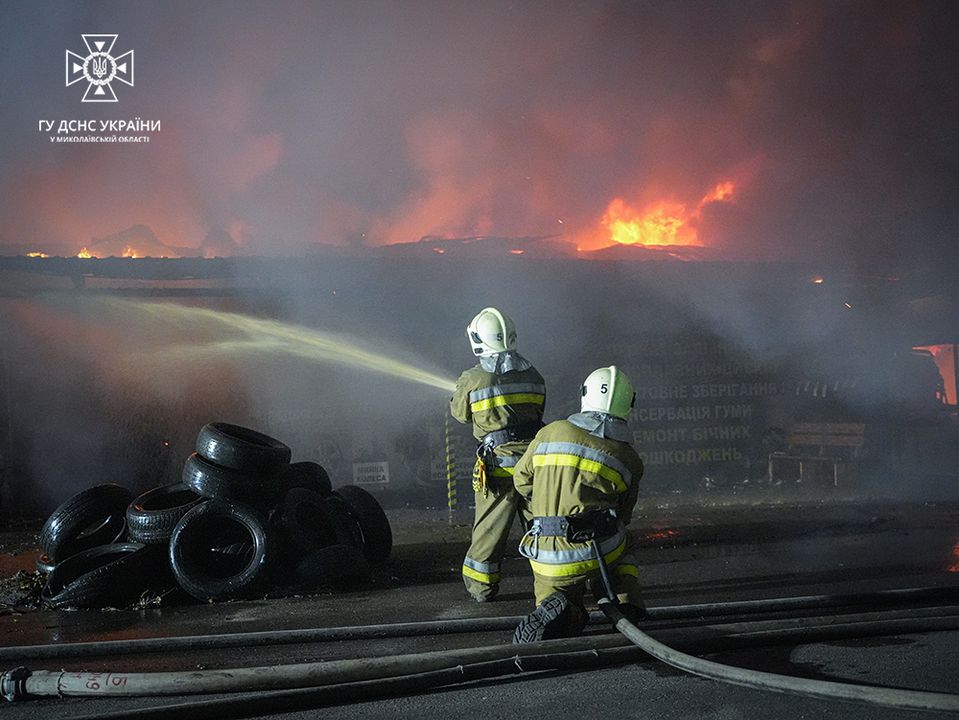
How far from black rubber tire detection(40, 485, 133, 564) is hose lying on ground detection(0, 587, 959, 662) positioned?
211 centimetres

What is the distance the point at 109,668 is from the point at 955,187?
61.3 feet

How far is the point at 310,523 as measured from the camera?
7.01m

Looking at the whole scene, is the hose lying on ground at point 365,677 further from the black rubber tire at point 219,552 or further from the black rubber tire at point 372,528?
the black rubber tire at point 372,528

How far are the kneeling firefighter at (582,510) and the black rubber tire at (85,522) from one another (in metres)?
4.32

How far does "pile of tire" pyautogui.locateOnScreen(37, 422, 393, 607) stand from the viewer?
6391 millimetres

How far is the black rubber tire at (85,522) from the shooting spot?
6875 millimetres

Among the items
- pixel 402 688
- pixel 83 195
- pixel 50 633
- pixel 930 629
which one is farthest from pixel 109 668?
pixel 83 195

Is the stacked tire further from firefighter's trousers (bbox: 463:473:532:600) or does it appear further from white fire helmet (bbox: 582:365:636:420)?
white fire helmet (bbox: 582:365:636:420)

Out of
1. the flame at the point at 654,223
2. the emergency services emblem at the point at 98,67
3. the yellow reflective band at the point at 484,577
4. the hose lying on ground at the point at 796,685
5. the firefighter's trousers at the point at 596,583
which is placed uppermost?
the emergency services emblem at the point at 98,67

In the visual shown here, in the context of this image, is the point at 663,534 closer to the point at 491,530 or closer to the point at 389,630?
the point at 491,530

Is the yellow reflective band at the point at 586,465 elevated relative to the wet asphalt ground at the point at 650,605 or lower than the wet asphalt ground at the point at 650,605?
elevated

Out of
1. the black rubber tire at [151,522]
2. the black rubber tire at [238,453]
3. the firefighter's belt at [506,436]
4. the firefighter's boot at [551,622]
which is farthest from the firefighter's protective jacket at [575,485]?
the black rubber tire at [151,522]

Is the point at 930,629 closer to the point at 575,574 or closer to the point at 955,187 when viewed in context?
the point at 575,574

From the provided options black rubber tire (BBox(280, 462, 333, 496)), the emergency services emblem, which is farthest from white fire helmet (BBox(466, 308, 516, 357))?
the emergency services emblem
